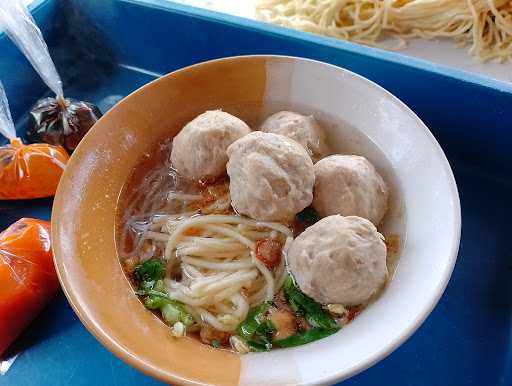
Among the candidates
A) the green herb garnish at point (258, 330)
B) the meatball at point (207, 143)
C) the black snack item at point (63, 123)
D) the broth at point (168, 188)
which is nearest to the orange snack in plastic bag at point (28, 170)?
the black snack item at point (63, 123)

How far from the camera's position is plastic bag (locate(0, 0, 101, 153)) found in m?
1.55

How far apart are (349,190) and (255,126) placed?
1.34ft

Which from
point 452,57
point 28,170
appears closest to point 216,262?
point 28,170

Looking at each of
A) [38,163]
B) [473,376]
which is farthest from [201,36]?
[473,376]

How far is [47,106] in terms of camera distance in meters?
1.69

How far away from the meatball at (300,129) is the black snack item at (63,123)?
67cm

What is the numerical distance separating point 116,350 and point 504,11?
184 cm

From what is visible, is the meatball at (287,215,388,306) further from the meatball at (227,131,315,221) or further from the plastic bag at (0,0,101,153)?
the plastic bag at (0,0,101,153)

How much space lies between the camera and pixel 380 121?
49.1 inches

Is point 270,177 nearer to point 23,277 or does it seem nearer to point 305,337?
point 305,337

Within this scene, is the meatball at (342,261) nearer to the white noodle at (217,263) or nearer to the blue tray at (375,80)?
the white noodle at (217,263)

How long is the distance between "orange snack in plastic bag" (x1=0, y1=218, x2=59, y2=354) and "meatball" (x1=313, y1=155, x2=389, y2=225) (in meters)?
0.73

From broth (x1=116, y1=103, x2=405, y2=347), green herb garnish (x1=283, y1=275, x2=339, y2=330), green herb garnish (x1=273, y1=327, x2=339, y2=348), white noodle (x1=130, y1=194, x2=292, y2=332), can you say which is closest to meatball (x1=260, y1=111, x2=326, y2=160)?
broth (x1=116, y1=103, x2=405, y2=347)

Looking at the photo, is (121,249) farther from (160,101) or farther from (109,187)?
(160,101)
